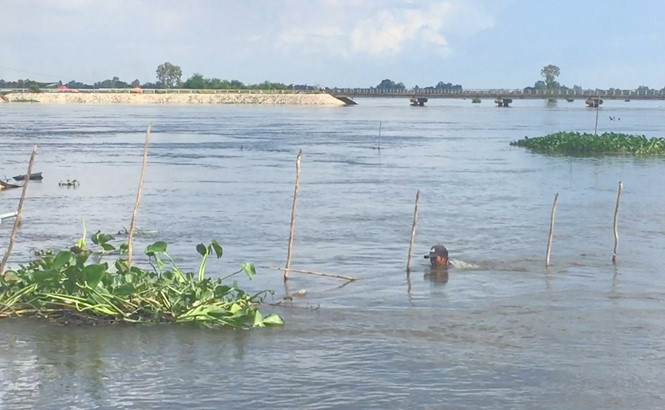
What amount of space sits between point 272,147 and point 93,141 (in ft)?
32.1

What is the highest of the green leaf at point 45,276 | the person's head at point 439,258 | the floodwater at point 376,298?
the green leaf at point 45,276

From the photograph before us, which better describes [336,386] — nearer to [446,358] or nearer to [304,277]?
[446,358]

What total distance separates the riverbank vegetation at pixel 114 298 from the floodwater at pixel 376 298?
179 mm

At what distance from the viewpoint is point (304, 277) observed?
55.1 feet

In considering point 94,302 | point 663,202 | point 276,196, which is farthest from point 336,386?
point 663,202

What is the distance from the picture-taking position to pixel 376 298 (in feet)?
50.6

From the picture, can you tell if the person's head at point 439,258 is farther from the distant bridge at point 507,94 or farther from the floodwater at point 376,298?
the distant bridge at point 507,94

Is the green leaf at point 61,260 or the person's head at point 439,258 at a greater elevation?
the green leaf at point 61,260

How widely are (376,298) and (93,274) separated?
4.78 meters

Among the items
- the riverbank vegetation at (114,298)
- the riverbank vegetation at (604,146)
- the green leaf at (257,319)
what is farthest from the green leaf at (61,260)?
the riverbank vegetation at (604,146)

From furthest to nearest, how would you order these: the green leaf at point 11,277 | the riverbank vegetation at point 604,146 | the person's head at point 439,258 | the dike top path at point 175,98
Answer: the dike top path at point 175,98 < the riverbank vegetation at point 604,146 < the person's head at point 439,258 < the green leaf at point 11,277

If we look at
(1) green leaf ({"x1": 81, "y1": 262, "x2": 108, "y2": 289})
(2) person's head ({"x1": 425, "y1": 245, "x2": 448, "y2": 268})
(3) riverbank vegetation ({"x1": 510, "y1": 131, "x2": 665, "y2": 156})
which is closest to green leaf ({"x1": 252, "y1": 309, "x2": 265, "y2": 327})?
(1) green leaf ({"x1": 81, "y1": 262, "x2": 108, "y2": 289})

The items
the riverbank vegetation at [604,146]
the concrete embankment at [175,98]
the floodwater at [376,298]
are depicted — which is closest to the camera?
the floodwater at [376,298]

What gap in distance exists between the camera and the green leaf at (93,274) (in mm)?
12250
